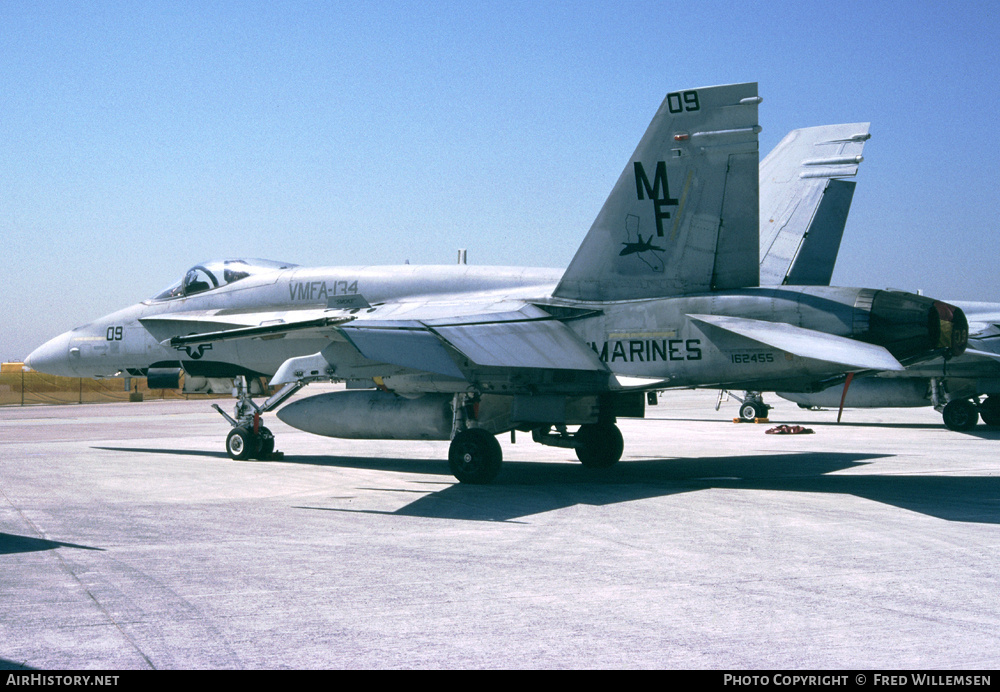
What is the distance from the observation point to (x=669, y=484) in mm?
11711

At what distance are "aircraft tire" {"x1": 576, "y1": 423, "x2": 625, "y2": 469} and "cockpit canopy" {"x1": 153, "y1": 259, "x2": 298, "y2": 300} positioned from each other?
6.04 meters

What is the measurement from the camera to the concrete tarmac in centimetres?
458

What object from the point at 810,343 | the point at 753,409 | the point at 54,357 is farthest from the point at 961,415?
the point at 54,357

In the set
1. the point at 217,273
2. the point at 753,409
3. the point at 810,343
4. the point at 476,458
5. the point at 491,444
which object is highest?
the point at 217,273

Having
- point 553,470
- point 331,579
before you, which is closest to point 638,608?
point 331,579

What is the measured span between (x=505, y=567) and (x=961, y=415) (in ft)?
64.3

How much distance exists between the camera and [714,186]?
35.1 feet

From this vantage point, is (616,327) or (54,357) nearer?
(616,327)

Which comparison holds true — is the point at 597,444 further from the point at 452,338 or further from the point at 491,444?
the point at 452,338

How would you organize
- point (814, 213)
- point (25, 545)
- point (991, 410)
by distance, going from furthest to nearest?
point (991, 410) < point (814, 213) < point (25, 545)

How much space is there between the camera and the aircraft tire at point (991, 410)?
22891 millimetres

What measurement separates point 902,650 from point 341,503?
6874mm

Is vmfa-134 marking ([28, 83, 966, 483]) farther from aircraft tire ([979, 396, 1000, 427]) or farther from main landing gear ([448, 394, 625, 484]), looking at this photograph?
aircraft tire ([979, 396, 1000, 427])

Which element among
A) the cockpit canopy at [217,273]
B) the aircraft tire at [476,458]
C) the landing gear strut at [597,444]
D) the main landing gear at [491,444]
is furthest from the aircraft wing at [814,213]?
the cockpit canopy at [217,273]
